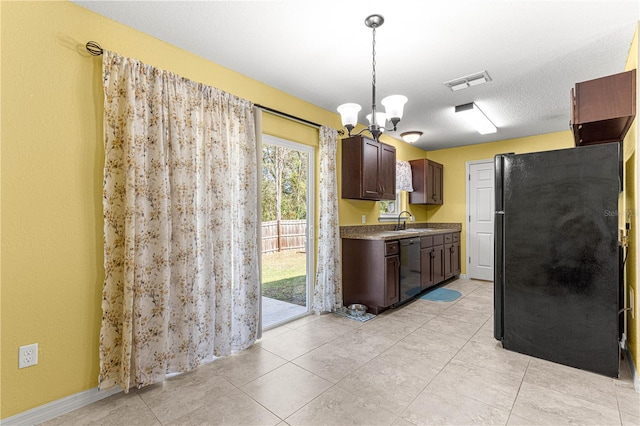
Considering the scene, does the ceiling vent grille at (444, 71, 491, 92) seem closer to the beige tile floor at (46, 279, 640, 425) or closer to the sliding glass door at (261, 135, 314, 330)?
the sliding glass door at (261, 135, 314, 330)

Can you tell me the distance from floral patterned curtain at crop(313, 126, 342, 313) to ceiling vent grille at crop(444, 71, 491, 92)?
1460 mm

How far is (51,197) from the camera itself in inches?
71.9

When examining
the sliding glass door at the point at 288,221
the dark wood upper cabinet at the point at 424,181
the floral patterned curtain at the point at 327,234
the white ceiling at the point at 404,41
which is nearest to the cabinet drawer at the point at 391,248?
the floral patterned curtain at the point at 327,234

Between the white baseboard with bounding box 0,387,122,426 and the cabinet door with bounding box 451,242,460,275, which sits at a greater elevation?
the cabinet door with bounding box 451,242,460,275

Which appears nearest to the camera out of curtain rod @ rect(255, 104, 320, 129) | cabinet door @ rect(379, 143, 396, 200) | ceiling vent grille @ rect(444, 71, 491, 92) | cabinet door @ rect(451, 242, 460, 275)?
ceiling vent grille @ rect(444, 71, 491, 92)

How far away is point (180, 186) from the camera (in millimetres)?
2271

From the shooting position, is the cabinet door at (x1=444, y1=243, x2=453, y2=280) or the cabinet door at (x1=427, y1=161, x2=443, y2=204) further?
the cabinet door at (x1=427, y1=161, x2=443, y2=204)

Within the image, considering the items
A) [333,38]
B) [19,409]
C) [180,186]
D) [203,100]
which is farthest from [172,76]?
[19,409]

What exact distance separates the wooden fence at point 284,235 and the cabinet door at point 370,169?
0.95m

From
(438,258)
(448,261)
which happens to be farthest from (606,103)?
(448,261)

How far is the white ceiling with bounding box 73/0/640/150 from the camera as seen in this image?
1.96m

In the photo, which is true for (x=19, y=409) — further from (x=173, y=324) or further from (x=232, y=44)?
(x=232, y=44)

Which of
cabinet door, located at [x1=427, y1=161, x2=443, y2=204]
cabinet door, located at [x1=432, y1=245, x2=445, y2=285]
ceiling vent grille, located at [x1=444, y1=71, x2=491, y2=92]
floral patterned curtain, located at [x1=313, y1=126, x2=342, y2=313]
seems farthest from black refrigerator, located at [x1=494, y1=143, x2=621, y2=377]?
cabinet door, located at [x1=427, y1=161, x2=443, y2=204]

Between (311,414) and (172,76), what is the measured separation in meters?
2.60
